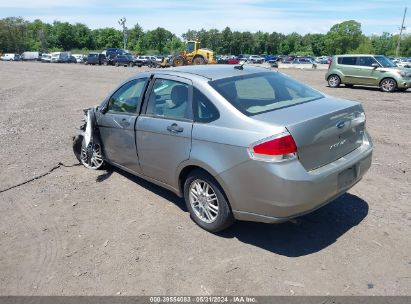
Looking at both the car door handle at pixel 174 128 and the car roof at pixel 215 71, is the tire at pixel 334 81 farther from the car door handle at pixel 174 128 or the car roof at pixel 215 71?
→ the car door handle at pixel 174 128

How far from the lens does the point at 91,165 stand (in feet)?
19.6

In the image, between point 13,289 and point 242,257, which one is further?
point 242,257

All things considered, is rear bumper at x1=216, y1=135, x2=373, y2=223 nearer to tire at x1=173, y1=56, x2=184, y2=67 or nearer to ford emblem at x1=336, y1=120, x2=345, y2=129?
ford emblem at x1=336, y1=120, x2=345, y2=129

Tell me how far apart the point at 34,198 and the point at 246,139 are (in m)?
3.25

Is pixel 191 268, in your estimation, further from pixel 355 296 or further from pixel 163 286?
pixel 355 296

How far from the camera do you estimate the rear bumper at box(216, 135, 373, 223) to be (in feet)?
10.7

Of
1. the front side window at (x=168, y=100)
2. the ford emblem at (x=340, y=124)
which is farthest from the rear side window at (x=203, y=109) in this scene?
the ford emblem at (x=340, y=124)

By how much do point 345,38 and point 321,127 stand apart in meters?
127

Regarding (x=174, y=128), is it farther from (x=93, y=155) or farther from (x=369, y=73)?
(x=369, y=73)

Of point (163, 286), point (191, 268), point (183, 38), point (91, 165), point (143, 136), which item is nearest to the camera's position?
point (163, 286)

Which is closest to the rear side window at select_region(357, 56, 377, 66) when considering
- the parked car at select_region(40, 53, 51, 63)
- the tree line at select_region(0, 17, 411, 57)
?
the parked car at select_region(40, 53, 51, 63)

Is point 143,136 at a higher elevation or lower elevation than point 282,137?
lower

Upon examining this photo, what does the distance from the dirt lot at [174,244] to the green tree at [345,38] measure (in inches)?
4904

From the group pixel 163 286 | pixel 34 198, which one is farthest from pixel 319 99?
pixel 34 198
